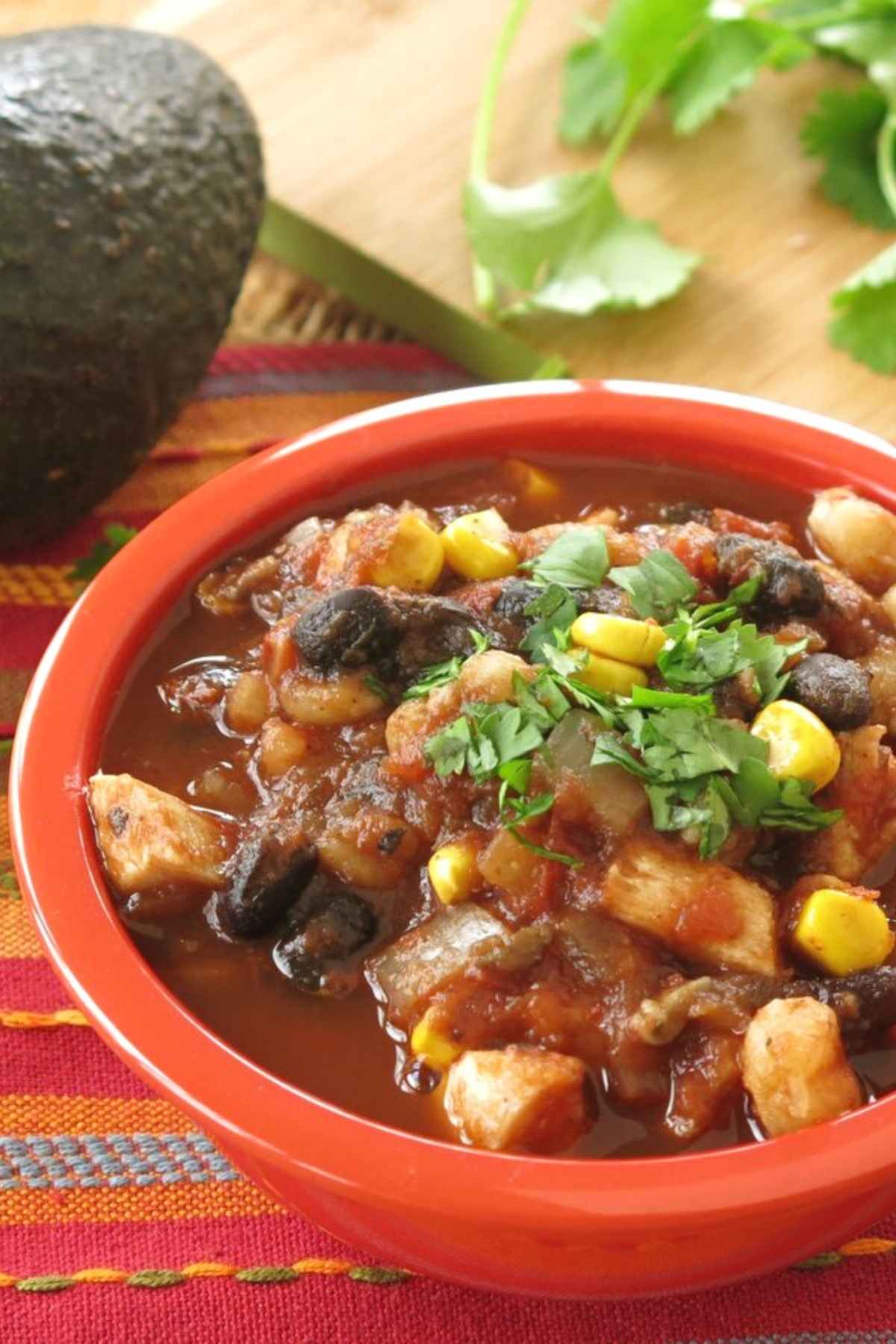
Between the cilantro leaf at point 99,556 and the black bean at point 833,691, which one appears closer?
the black bean at point 833,691

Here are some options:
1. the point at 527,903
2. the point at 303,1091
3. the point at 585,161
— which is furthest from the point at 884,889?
the point at 585,161

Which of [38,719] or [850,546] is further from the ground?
[850,546]

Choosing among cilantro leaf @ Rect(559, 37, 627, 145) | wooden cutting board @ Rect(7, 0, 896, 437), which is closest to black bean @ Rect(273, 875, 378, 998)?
wooden cutting board @ Rect(7, 0, 896, 437)

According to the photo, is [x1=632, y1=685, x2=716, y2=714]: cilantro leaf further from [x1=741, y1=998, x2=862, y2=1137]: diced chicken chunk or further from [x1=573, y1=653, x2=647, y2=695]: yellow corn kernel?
[x1=741, y1=998, x2=862, y2=1137]: diced chicken chunk

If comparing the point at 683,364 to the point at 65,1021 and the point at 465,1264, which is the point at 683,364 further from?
the point at 465,1264

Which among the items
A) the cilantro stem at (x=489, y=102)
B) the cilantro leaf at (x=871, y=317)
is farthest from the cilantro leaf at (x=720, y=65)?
the cilantro leaf at (x=871, y=317)

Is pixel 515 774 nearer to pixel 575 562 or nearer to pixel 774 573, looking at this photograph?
pixel 575 562

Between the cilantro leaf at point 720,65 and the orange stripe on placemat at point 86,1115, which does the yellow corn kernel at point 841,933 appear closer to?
the orange stripe on placemat at point 86,1115
